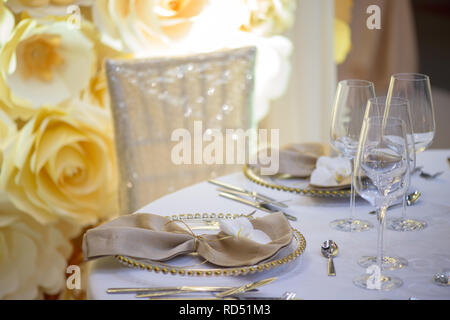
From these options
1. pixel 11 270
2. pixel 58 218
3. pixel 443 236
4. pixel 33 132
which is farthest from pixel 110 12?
pixel 443 236

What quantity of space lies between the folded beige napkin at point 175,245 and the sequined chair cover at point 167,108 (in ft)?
2.80

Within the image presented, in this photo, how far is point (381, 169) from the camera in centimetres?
89

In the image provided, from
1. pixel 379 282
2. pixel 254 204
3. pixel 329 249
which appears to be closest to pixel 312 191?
pixel 254 204

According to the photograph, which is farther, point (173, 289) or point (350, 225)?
point (350, 225)

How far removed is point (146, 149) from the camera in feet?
6.03

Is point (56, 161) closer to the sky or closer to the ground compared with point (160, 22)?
closer to the ground

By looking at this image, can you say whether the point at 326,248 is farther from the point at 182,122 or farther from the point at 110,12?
the point at 110,12

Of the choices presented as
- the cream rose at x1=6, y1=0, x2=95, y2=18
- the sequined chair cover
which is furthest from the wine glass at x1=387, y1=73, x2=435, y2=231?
the cream rose at x1=6, y1=0, x2=95, y2=18

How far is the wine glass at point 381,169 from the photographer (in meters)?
0.87

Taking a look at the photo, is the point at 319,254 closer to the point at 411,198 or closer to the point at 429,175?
the point at 411,198

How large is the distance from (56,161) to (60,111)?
7.1 inches

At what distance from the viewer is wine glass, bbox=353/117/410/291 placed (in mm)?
867

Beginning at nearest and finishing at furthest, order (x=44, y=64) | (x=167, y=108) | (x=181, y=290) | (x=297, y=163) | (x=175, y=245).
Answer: (x=181, y=290) < (x=175, y=245) < (x=297, y=163) < (x=167, y=108) < (x=44, y=64)

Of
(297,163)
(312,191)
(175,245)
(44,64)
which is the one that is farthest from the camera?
(44,64)
